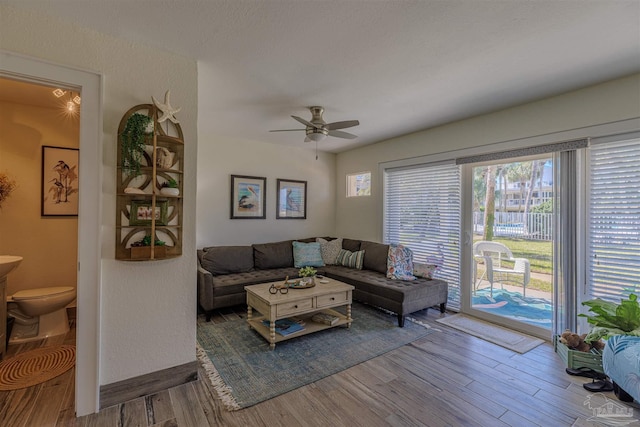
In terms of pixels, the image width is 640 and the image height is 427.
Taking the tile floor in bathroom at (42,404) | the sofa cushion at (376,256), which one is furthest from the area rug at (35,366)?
the sofa cushion at (376,256)

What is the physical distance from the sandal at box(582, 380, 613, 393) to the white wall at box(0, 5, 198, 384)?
3.12 metres

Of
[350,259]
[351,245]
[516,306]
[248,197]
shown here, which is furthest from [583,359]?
[248,197]

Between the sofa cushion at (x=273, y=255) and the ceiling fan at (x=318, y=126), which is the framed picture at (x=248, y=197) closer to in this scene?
the sofa cushion at (x=273, y=255)

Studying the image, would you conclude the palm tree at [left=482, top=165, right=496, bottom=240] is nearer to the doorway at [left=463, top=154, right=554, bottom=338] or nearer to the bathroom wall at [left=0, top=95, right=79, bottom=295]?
the doorway at [left=463, top=154, right=554, bottom=338]

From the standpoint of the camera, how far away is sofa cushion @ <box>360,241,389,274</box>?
14.0 ft

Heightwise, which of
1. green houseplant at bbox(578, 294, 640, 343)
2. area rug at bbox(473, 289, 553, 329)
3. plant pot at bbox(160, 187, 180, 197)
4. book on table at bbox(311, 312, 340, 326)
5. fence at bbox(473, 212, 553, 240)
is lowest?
book on table at bbox(311, 312, 340, 326)

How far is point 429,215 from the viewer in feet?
13.8

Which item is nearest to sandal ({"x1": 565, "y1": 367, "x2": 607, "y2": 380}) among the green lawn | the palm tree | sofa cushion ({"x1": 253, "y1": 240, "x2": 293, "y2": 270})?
the green lawn

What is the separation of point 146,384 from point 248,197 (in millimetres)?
3098

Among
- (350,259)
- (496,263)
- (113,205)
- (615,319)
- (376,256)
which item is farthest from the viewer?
(350,259)

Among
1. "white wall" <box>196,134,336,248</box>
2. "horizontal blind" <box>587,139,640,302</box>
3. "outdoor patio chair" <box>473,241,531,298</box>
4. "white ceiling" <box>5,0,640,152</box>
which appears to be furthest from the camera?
"white wall" <box>196,134,336,248</box>

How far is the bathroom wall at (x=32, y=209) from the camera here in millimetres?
2967

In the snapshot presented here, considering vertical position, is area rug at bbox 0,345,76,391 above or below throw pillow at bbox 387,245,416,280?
below

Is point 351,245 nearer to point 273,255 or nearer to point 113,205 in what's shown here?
point 273,255
